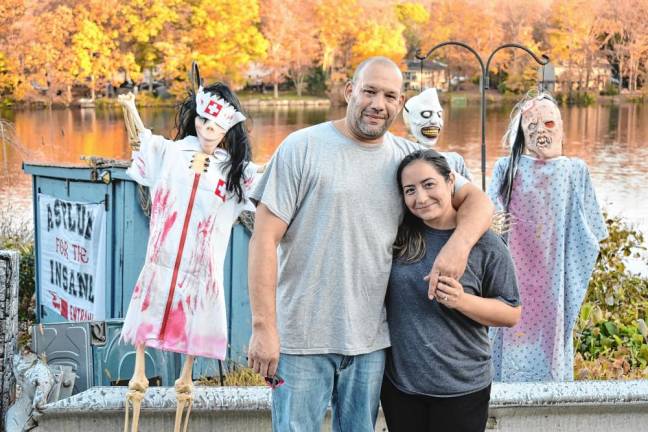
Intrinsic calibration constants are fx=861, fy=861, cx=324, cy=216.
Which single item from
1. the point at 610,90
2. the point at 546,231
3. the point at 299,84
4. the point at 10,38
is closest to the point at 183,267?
the point at 546,231

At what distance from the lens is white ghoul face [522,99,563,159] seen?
3984 mm

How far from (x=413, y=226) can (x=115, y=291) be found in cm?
258

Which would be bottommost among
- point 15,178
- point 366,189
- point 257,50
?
point 15,178

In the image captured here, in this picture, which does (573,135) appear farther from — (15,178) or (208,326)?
(208,326)

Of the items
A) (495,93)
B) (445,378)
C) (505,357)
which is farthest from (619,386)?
(495,93)

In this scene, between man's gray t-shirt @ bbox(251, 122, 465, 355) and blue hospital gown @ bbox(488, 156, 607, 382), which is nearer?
man's gray t-shirt @ bbox(251, 122, 465, 355)

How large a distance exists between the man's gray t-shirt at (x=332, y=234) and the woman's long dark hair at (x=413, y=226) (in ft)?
0.14

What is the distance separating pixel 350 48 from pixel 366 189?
65.6 meters

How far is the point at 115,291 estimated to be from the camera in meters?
4.82

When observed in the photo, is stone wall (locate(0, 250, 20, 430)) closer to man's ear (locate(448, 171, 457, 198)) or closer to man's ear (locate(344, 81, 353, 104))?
man's ear (locate(344, 81, 353, 104))

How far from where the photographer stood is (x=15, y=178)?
53.6 feet

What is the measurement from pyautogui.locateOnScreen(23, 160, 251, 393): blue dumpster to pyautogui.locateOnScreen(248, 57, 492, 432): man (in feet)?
5.59

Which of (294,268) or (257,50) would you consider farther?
(257,50)

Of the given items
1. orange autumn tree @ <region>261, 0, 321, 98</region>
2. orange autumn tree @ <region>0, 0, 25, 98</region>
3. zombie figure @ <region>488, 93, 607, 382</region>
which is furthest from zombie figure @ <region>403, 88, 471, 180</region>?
orange autumn tree @ <region>261, 0, 321, 98</region>
